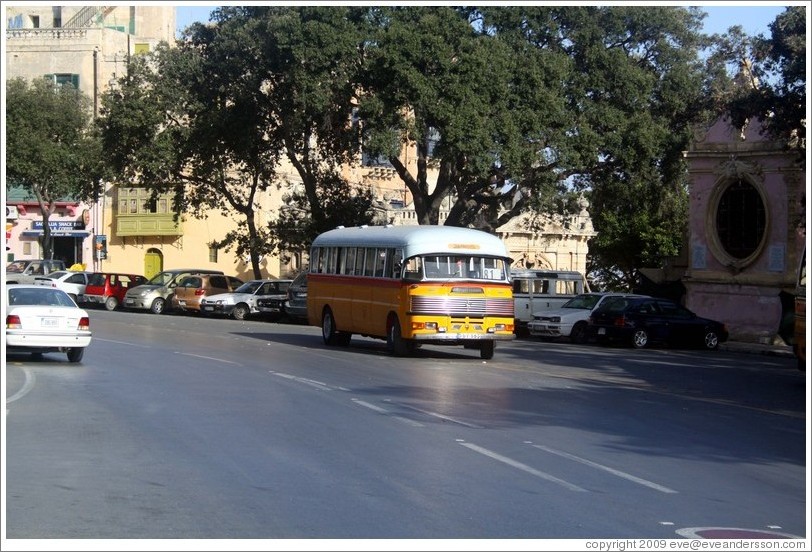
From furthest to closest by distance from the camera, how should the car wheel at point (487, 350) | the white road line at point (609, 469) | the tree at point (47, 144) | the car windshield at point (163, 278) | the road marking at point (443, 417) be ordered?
the tree at point (47, 144)
the car windshield at point (163, 278)
the car wheel at point (487, 350)
the road marking at point (443, 417)
the white road line at point (609, 469)

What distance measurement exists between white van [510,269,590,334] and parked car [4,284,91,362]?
65.4ft

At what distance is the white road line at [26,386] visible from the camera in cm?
1725

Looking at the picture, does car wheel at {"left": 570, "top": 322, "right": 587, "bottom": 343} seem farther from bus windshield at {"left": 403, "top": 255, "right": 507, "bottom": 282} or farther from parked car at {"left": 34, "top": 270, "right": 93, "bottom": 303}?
parked car at {"left": 34, "top": 270, "right": 93, "bottom": 303}

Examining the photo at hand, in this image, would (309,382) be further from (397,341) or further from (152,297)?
(152,297)

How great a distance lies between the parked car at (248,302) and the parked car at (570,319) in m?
12.9

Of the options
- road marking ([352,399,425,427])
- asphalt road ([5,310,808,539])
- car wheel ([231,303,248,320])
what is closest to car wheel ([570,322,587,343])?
asphalt road ([5,310,808,539])

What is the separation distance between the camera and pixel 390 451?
12859mm

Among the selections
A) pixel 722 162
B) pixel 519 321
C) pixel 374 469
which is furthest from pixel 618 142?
pixel 374 469

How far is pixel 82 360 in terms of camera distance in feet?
79.3

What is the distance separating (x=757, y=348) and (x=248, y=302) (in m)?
20.5

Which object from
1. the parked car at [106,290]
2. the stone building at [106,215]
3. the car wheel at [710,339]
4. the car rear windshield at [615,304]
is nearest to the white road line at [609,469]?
the car rear windshield at [615,304]

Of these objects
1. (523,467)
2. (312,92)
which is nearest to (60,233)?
(312,92)

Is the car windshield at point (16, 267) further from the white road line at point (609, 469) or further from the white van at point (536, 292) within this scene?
the white road line at point (609, 469)

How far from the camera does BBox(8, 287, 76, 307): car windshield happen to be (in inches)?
912
